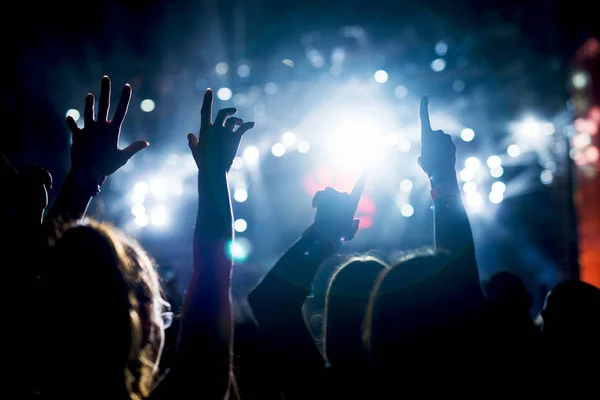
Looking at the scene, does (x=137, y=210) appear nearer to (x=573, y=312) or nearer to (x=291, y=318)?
(x=291, y=318)

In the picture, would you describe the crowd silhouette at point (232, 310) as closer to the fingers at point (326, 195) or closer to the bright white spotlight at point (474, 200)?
the fingers at point (326, 195)

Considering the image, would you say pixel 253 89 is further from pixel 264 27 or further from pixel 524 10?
pixel 524 10

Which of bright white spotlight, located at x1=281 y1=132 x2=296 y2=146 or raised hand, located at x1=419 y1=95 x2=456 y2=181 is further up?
bright white spotlight, located at x1=281 y1=132 x2=296 y2=146

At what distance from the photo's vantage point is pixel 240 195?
1088 centimetres

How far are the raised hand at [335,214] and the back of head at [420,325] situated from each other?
0.23 m

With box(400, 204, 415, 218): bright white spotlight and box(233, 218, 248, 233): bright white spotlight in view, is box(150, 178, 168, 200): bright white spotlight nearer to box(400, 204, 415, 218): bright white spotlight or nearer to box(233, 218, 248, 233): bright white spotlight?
box(233, 218, 248, 233): bright white spotlight

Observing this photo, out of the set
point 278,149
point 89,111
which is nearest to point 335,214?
point 89,111

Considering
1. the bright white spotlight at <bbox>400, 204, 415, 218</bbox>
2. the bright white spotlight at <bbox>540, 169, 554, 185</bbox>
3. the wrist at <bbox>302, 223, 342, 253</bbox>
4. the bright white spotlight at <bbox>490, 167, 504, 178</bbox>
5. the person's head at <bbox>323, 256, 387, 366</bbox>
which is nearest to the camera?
the wrist at <bbox>302, 223, 342, 253</bbox>

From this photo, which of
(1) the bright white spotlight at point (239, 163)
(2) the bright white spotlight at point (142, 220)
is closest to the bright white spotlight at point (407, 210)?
(1) the bright white spotlight at point (239, 163)

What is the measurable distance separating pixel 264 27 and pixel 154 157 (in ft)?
12.4

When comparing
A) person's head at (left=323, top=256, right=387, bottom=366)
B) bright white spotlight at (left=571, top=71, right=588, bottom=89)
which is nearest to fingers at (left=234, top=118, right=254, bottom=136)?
person's head at (left=323, top=256, right=387, bottom=366)

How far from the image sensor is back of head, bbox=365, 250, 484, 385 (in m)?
1.32

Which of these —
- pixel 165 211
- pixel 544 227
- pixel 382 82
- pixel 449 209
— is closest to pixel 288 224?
pixel 165 211

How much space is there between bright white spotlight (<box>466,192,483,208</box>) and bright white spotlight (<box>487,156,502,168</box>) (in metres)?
0.76
